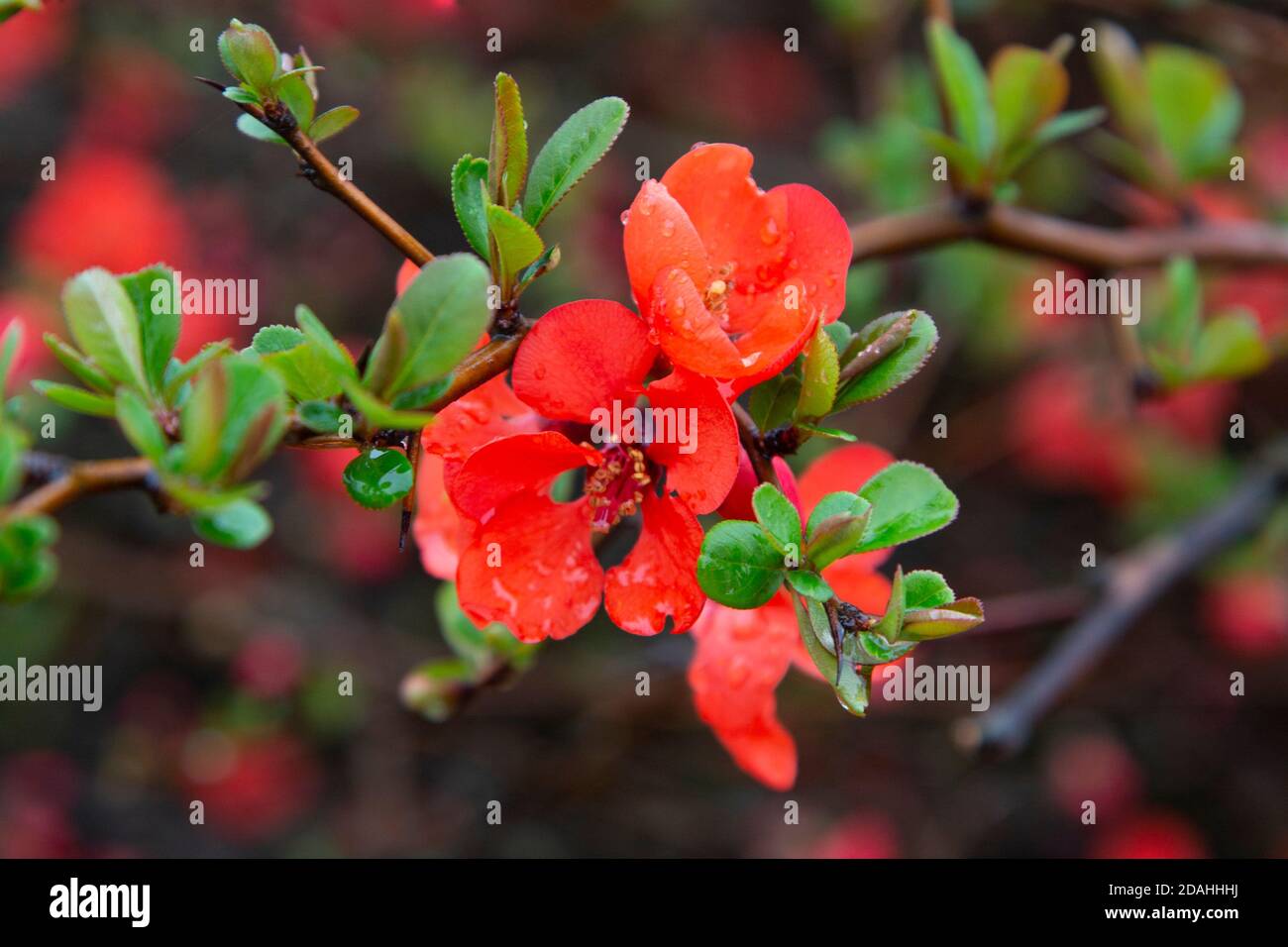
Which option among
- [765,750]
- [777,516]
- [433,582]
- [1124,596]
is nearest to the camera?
[777,516]

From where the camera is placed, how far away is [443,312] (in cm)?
53

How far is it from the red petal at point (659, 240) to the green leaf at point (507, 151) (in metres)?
0.08

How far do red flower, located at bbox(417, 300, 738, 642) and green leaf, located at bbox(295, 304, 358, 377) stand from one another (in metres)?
0.11

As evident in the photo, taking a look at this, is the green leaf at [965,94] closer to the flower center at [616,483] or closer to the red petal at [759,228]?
the red petal at [759,228]

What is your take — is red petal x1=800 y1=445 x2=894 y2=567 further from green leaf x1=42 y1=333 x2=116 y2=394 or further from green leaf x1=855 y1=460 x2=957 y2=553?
green leaf x1=42 y1=333 x2=116 y2=394

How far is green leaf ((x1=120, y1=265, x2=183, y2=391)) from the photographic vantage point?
0.58 m

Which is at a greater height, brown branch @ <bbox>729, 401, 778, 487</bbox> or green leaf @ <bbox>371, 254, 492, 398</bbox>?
green leaf @ <bbox>371, 254, 492, 398</bbox>

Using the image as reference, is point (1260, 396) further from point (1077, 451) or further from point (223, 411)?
point (223, 411)

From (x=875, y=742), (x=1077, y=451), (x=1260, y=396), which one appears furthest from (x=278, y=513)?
(x=1260, y=396)

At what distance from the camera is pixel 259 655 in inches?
83.1

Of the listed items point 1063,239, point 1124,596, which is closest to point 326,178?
point 1063,239

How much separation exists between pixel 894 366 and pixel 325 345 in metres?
0.33

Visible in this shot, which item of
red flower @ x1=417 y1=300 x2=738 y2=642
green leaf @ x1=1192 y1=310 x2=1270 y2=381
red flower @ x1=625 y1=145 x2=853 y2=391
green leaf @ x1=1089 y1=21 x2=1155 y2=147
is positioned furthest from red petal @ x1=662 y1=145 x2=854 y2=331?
green leaf @ x1=1089 y1=21 x2=1155 y2=147

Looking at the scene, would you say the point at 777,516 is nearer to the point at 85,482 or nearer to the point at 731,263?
the point at 731,263
